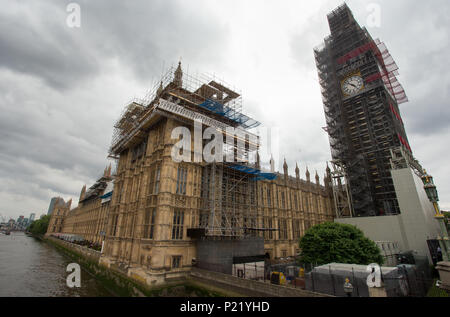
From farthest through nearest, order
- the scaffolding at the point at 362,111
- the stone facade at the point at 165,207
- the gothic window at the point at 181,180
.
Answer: the scaffolding at the point at 362,111 < the gothic window at the point at 181,180 < the stone facade at the point at 165,207

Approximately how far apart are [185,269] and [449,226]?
6015 cm

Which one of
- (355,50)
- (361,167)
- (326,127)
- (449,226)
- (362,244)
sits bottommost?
(362,244)

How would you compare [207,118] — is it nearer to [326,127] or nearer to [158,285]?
[158,285]

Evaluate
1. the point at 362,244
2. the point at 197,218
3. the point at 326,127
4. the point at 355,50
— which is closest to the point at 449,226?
the point at 326,127

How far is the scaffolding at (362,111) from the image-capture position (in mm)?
51312

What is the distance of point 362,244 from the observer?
1097 inches

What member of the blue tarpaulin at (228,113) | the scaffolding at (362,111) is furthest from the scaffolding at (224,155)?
the scaffolding at (362,111)

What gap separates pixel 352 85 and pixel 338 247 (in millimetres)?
49403

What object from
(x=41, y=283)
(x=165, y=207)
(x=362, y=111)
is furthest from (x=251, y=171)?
(x=362, y=111)

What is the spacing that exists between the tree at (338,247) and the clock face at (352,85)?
4392cm

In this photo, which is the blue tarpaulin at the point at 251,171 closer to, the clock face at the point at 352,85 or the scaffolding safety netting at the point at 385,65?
the clock face at the point at 352,85

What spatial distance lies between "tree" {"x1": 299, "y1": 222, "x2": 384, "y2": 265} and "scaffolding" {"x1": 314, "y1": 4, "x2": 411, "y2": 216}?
26.2m

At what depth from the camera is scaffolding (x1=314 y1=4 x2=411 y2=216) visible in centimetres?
5131

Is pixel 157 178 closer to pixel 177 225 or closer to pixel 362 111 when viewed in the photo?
pixel 177 225
